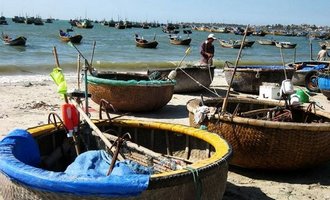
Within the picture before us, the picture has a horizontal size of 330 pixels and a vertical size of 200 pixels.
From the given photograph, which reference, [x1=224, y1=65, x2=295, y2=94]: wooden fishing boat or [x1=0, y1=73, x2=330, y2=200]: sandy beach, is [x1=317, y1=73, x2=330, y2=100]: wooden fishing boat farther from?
[x1=224, y1=65, x2=295, y2=94]: wooden fishing boat

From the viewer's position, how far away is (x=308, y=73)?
14.4 metres

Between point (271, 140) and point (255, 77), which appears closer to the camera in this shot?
point (271, 140)

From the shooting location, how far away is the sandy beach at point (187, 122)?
5309 millimetres

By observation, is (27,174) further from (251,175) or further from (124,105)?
(124,105)

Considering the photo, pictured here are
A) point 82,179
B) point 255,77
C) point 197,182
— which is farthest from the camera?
point 255,77

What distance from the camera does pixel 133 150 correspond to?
15.4 ft

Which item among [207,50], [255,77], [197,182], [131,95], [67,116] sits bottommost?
[255,77]

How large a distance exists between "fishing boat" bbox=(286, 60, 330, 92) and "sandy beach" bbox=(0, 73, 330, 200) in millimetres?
935

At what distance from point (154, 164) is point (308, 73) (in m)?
11.0

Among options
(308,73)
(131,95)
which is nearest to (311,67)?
(308,73)

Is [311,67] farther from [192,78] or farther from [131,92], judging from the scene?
[131,92]

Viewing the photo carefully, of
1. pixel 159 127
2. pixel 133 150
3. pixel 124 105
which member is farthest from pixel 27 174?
pixel 124 105

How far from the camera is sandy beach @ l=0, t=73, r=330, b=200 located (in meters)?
5.31

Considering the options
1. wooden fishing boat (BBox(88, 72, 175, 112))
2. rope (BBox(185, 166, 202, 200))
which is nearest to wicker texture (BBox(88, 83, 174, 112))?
wooden fishing boat (BBox(88, 72, 175, 112))
